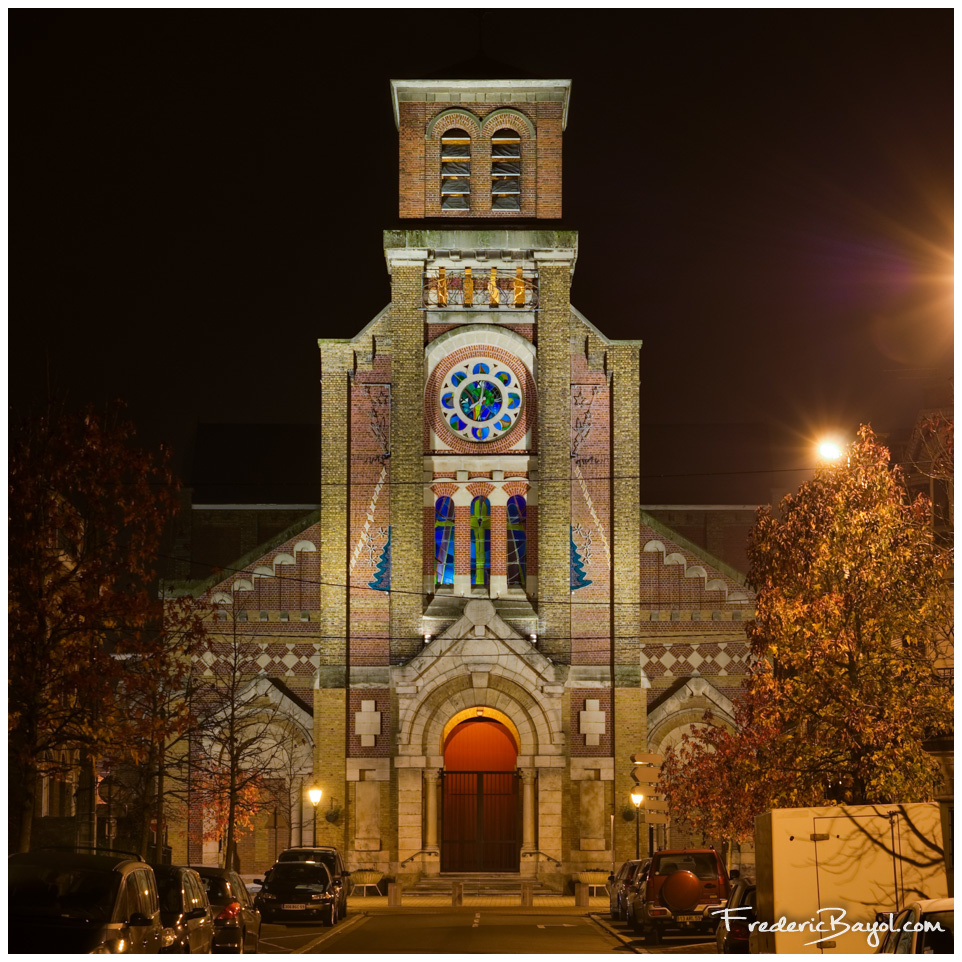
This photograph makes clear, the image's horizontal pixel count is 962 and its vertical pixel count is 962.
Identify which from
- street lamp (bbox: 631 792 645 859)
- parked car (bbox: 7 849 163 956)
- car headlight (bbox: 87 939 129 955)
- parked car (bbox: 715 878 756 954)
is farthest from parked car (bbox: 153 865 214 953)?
street lamp (bbox: 631 792 645 859)

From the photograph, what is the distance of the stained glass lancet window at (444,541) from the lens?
155 ft

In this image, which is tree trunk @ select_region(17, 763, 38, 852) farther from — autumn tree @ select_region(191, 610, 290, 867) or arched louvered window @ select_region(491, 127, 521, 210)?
arched louvered window @ select_region(491, 127, 521, 210)

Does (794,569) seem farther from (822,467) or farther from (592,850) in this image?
(592,850)

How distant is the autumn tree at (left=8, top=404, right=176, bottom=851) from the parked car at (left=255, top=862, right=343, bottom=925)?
33.5 feet

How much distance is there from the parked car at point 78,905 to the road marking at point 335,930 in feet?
32.5

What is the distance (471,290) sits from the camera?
47938 mm

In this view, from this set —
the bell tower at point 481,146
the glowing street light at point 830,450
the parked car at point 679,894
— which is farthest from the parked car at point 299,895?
the bell tower at point 481,146

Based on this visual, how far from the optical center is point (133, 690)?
25.9 meters

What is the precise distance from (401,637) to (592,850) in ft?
26.7

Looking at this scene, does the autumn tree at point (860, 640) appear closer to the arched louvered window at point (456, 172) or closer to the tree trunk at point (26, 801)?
the tree trunk at point (26, 801)

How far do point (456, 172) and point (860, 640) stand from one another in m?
28.1

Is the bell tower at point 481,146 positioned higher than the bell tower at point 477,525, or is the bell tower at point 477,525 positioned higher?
the bell tower at point 481,146

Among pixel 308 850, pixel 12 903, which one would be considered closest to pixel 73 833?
pixel 308 850

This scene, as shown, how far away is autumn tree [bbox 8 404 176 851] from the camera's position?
2280cm
